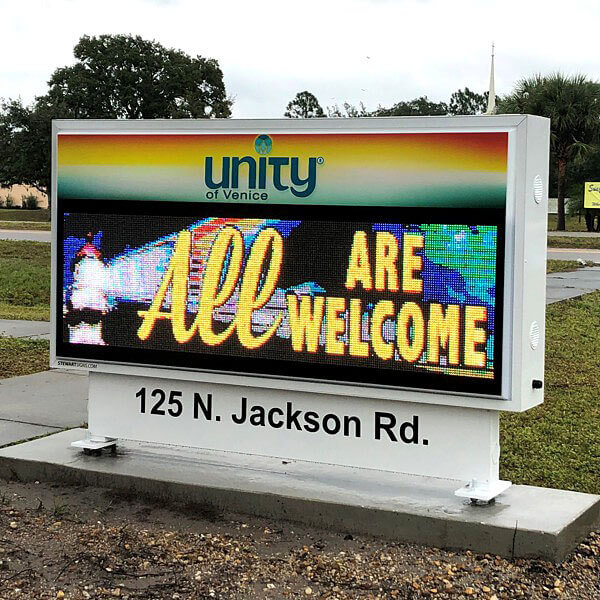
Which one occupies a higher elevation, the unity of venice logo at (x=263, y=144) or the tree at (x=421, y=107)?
the tree at (x=421, y=107)

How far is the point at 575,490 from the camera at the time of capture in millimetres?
6215

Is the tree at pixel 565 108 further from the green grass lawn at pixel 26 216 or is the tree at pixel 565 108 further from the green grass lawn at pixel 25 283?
the green grass lawn at pixel 25 283

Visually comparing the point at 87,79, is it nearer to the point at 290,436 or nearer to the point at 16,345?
the point at 16,345

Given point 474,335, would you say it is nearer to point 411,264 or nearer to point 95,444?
point 411,264

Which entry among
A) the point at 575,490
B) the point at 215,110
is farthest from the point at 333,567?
the point at 215,110

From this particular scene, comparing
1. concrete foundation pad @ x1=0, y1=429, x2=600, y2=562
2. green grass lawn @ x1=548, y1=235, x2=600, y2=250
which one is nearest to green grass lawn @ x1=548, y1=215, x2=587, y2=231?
green grass lawn @ x1=548, y1=235, x2=600, y2=250

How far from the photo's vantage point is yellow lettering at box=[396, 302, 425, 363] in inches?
207

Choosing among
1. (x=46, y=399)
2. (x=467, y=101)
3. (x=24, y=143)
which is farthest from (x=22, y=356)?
(x=467, y=101)

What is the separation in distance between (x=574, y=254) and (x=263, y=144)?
2325 cm

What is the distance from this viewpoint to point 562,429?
303 inches

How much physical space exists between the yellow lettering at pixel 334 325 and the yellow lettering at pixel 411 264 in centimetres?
34

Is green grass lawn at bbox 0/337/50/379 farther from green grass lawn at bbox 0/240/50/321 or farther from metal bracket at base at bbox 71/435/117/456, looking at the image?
metal bracket at base at bbox 71/435/117/456

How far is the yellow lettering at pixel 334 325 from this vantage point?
5430mm

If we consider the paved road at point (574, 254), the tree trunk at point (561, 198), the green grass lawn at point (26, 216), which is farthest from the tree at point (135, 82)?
the paved road at point (574, 254)
